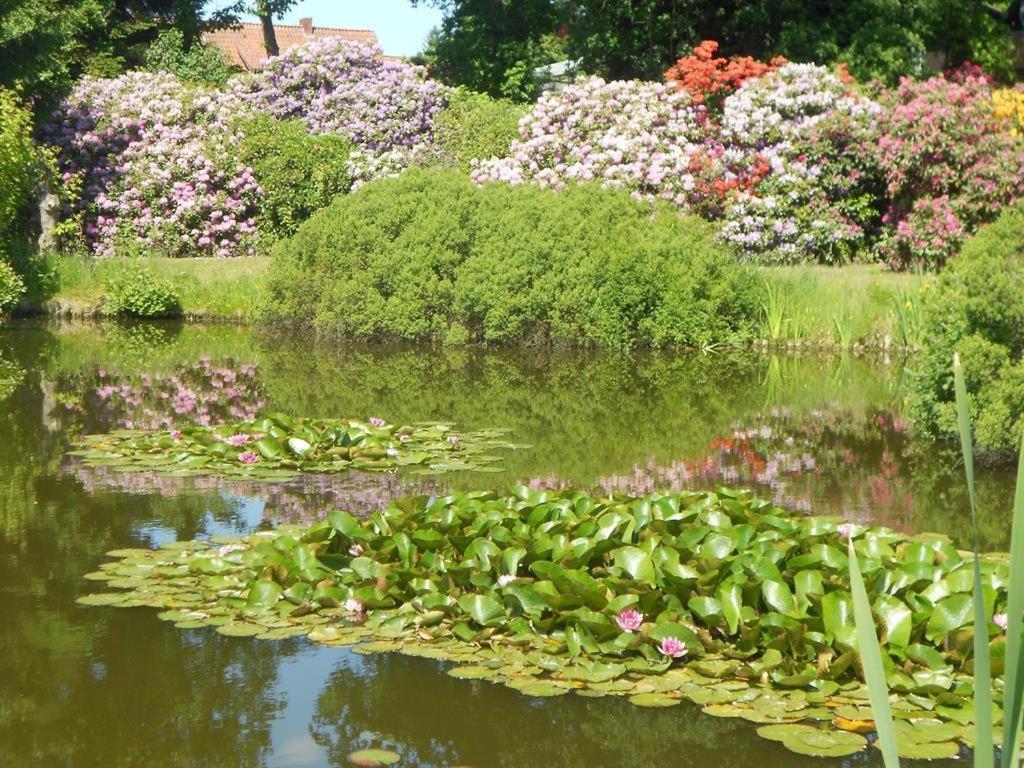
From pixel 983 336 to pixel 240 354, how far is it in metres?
9.31

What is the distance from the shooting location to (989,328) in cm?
820

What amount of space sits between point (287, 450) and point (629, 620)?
163 inches

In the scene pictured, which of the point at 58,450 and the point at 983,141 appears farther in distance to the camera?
the point at 983,141

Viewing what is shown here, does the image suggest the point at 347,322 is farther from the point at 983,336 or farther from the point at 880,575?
the point at 880,575

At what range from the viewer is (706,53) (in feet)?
69.7

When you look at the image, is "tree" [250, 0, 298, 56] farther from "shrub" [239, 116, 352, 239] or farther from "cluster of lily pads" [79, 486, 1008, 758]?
"cluster of lily pads" [79, 486, 1008, 758]

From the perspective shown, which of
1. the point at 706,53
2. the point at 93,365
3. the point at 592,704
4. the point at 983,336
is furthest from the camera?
the point at 706,53

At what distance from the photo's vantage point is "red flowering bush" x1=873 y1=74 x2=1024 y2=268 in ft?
53.4

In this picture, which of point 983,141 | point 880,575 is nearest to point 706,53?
point 983,141

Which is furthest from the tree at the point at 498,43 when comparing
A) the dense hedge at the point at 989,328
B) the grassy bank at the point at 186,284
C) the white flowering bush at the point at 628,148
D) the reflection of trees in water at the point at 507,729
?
the reflection of trees in water at the point at 507,729

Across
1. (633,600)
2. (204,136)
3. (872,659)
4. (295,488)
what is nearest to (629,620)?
(633,600)

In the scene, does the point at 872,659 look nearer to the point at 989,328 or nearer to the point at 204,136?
the point at 989,328

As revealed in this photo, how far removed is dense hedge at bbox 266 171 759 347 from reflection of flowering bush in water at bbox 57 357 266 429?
2.71 m

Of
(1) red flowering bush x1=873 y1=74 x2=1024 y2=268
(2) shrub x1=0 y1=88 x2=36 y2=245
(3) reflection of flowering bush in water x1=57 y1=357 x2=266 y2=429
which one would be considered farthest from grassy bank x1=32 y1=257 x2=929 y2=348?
(3) reflection of flowering bush in water x1=57 y1=357 x2=266 y2=429
